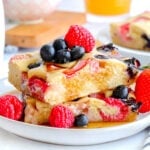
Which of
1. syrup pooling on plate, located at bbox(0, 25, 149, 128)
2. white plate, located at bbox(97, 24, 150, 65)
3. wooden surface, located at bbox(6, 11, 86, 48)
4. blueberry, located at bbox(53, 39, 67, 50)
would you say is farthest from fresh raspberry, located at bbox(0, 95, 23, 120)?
wooden surface, located at bbox(6, 11, 86, 48)

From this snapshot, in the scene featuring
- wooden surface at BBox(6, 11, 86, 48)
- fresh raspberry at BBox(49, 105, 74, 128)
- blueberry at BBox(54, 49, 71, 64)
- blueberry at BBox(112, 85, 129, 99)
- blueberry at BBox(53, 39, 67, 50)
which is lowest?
wooden surface at BBox(6, 11, 86, 48)

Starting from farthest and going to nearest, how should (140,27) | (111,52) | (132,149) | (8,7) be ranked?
1. (8,7)
2. (140,27)
3. (111,52)
4. (132,149)

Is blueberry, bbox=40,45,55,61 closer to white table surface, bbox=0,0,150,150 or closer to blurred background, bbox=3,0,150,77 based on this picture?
white table surface, bbox=0,0,150,150

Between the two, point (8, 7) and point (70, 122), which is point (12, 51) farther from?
point (70, 122)

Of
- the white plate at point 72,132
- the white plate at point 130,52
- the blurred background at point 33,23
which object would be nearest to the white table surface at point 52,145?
the white plate at point 72,132

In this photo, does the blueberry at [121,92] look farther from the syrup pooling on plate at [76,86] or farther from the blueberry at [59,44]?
the blueberry at [59,44]

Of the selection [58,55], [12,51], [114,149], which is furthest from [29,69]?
[12,51]

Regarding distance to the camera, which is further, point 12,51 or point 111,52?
point 12,51

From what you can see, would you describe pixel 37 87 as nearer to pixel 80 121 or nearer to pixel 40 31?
pixel 80 121
